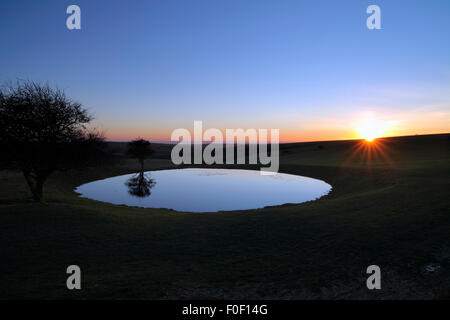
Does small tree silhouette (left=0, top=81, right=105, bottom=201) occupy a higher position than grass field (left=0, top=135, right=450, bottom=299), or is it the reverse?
small tree silhouette (left=0, top=81, right=105, bottom=201)

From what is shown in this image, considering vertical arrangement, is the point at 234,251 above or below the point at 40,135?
below

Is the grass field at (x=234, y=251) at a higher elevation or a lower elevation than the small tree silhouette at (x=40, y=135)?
lower

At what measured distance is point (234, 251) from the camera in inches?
503

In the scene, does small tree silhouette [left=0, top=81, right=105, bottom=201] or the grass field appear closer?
the grass field

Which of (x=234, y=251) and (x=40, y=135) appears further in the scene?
(x=40, y=135)

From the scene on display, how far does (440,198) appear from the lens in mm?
A: 18641

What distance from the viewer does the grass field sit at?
8.79 meters

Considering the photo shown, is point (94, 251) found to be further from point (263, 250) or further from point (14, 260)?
point (263, 250)

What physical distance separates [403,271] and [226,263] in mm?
7348

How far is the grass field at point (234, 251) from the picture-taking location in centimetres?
879

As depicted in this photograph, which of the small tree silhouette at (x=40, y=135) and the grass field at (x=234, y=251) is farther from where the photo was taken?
the small tree silhouette at (x=40, y=135)
